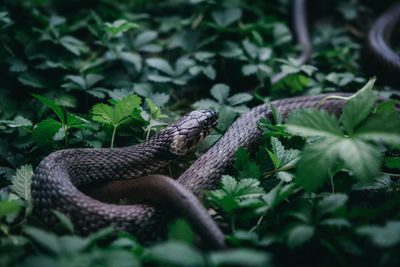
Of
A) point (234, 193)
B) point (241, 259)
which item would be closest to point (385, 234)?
point (241, 259)

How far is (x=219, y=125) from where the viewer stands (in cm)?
322

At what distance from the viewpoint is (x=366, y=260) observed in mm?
1796

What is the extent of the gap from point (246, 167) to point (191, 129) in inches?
35.9

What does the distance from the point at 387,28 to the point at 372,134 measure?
4.69m

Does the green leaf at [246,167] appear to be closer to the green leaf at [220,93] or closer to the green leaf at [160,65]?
the green leaf at [220,93]

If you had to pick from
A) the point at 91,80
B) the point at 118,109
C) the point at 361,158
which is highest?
the point at 91,80

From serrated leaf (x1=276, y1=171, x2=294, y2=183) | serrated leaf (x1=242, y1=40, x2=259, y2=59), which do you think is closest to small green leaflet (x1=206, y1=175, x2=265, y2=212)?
serrated leaf (x1=276, y1=171, x2=294, y2=183)

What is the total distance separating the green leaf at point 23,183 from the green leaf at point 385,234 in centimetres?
244

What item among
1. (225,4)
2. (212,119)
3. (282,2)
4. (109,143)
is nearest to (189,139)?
(212,119)

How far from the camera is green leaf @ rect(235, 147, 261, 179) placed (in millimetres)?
2404

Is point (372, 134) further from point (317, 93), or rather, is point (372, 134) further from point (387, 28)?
point (387, 28)

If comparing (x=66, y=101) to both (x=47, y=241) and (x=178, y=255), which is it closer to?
(x=47, y=241)

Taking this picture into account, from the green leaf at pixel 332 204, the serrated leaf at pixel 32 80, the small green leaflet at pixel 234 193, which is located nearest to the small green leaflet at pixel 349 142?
the green leaf at pixel 332 204

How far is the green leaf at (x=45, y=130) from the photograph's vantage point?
8.56 feet
